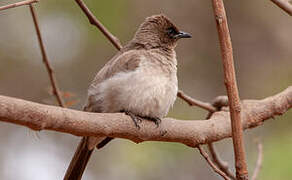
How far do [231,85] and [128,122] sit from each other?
76cm

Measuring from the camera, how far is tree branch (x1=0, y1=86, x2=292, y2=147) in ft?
8.04

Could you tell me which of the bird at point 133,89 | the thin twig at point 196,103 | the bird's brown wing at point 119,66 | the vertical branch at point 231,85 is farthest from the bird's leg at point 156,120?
the vertical branch at point 231,85

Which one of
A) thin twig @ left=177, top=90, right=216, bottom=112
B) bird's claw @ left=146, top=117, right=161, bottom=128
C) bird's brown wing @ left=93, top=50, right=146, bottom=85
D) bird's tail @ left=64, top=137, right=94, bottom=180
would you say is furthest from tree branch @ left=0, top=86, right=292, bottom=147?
bird's tail @ left=64, top=137, right=94, bottom=180

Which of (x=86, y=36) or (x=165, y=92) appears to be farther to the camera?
(x=86, y=36)

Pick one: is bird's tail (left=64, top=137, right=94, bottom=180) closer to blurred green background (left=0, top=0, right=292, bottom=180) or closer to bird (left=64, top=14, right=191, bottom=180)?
bird (left=64, top=14, right=191, bottom=180)

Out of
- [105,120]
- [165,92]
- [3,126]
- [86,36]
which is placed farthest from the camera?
[3,126]

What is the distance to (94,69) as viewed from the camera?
6.77 metres

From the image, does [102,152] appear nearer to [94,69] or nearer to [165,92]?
[94,69]

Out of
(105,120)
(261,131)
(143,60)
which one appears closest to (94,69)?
(261,131)

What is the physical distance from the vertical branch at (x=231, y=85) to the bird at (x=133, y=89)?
2.99ft

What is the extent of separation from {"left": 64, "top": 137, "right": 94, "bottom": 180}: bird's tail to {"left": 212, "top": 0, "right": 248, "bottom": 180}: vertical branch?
4.84 ft

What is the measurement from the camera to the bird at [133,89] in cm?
377

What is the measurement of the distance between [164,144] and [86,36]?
152 centimetres

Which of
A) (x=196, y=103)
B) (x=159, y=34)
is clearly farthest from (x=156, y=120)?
(x=159, y=34)
